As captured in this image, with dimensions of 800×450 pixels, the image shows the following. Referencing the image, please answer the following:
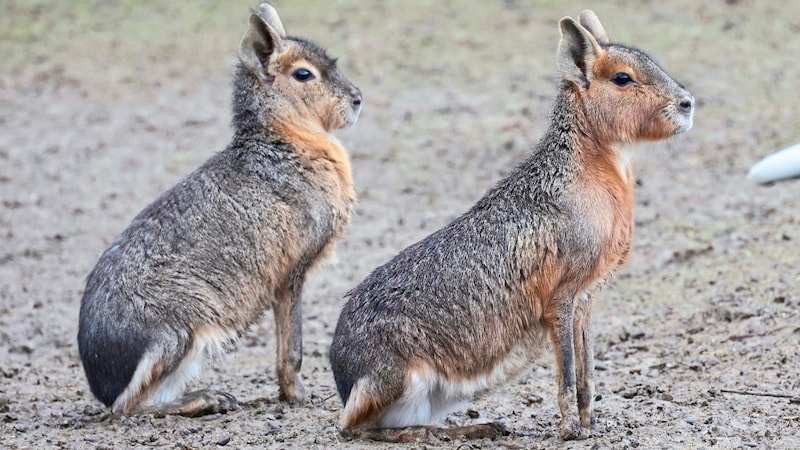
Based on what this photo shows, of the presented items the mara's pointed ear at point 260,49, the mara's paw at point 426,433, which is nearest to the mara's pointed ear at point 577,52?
the mara's paw at point 426,433

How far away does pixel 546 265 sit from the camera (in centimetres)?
516

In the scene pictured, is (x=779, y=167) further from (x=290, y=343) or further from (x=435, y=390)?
(x=435, y=390)

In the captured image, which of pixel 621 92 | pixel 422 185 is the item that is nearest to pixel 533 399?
pixel 621 92

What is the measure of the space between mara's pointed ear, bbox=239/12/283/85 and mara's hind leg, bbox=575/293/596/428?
2.25m

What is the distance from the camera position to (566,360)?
5066 mm

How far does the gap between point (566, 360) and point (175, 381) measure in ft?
6.61

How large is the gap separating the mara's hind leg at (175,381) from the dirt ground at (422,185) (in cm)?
9

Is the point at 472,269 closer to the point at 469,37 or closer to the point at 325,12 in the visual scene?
the point at 469,37

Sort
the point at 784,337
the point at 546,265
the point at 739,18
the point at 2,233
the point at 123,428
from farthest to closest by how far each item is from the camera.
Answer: the point at 739,18
the point at 2,233
the point at 784,337
the point at 123,428
the point at 546,265

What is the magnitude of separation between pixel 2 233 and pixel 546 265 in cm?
603

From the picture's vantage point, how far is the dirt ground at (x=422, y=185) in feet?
19.1

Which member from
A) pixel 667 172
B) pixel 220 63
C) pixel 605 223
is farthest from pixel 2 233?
pixel 605 223

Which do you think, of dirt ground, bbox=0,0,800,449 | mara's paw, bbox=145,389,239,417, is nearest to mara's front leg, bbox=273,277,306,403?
dirt ground, bbox=0,0,800,449

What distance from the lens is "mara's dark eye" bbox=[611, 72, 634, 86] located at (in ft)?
17.6
